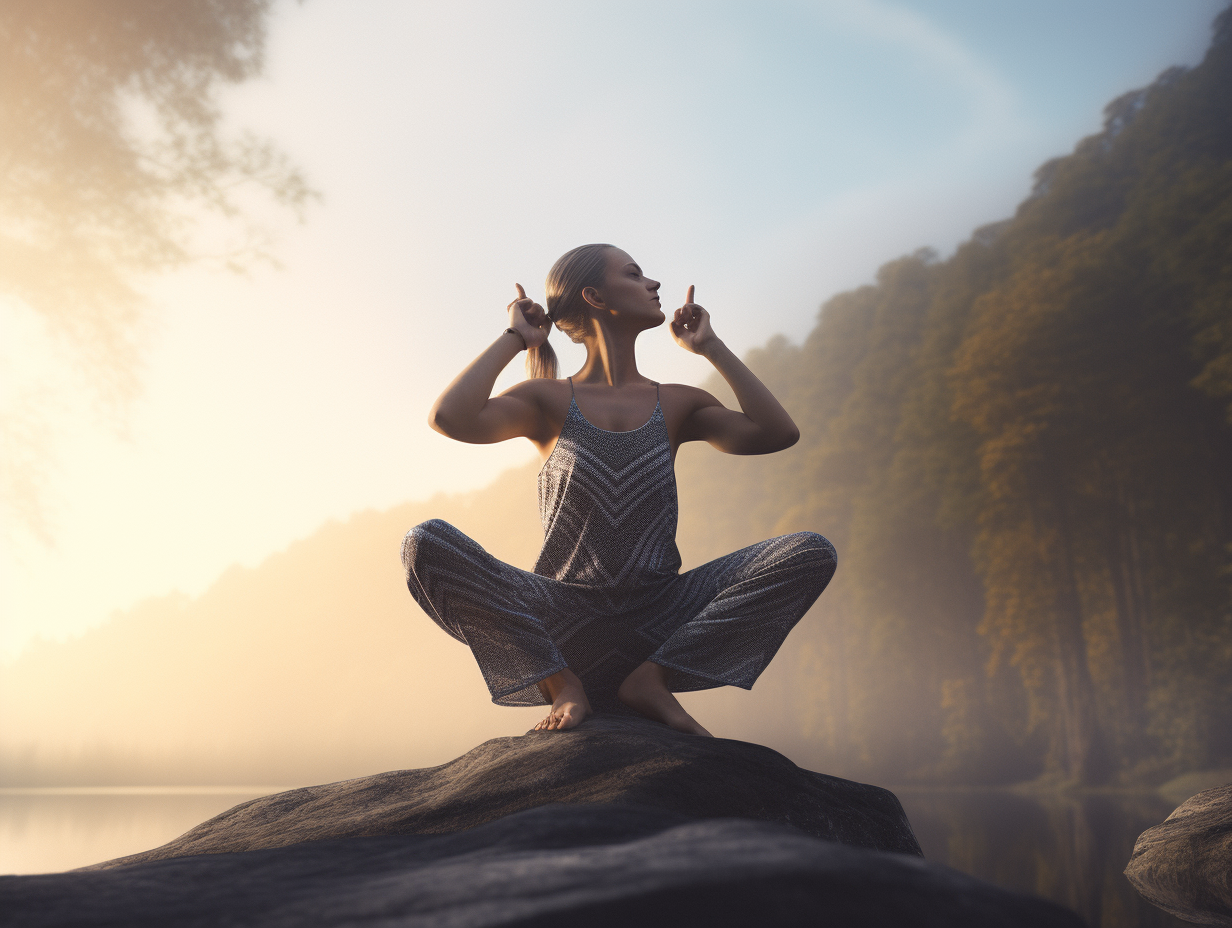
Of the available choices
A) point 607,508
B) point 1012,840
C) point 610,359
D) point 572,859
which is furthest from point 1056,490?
point 572,859

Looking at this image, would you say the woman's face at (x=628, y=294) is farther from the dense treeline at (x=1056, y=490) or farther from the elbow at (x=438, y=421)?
the dense treeline at (x=1056, y=490)

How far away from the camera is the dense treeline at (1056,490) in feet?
33.3

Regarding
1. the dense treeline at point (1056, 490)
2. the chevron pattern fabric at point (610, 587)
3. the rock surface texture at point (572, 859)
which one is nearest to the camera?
the rock surface texture at point (572, 859)

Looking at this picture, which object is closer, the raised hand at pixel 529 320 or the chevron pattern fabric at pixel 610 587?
the chevron pattern fabric at pixel 610 587

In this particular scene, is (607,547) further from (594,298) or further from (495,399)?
(594,298)

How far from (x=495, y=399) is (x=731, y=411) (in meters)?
0.72

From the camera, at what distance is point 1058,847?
4160mm

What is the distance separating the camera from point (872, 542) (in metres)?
14.3

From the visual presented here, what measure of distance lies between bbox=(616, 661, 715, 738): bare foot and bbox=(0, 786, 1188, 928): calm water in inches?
26.9

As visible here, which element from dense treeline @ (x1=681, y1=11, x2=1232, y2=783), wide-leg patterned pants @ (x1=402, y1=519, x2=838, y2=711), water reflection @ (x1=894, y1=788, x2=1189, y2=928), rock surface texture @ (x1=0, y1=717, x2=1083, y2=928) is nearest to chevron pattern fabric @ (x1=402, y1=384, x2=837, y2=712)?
wide-leg patterned pants @ (x1=402, y1=519, x2=838, y2=711)

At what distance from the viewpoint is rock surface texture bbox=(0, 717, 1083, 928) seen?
72cm

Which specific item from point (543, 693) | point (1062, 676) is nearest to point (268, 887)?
point (543, 693)

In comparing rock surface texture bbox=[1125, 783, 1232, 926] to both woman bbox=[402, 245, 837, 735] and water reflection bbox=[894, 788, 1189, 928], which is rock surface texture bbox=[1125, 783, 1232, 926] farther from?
woman bbox=[402, 245, 837, 735]

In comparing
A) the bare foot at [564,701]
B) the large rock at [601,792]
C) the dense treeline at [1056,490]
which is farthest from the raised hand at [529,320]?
the dense treeline at [1056,490]
